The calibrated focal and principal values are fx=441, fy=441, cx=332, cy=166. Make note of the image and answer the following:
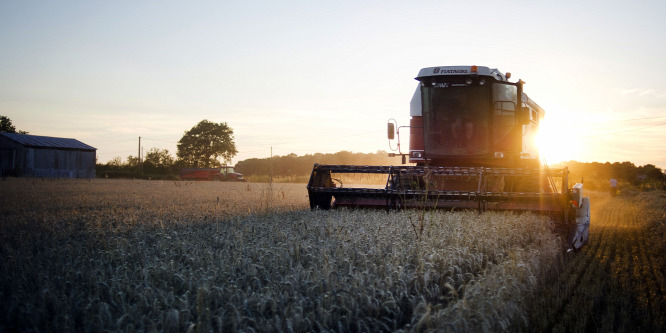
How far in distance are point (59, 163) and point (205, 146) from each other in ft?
93.8

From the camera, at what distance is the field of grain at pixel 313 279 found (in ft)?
9.25

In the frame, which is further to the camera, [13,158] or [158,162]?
[158,162]

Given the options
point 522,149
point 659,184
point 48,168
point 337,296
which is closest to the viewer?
point 337,296

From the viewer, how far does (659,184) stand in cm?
4153

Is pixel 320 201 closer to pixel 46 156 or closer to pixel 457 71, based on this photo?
pixel 457 71

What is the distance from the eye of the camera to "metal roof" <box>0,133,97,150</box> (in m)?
37.8

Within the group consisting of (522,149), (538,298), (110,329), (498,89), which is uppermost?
(498,89)

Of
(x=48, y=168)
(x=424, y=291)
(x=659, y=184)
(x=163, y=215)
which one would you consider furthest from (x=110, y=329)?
(x=659, y=184)

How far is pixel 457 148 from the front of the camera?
10.7 meters

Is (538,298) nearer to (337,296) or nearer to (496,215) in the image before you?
(337,296)

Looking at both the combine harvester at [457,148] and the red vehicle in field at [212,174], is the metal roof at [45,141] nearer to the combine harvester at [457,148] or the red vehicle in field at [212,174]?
the red vehicle in field at [212,174]

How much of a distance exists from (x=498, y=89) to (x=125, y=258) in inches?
359

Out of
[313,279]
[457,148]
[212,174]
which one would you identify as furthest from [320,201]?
[212,174]

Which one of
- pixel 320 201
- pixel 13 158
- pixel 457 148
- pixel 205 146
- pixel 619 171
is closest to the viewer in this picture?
pixel 320 201
